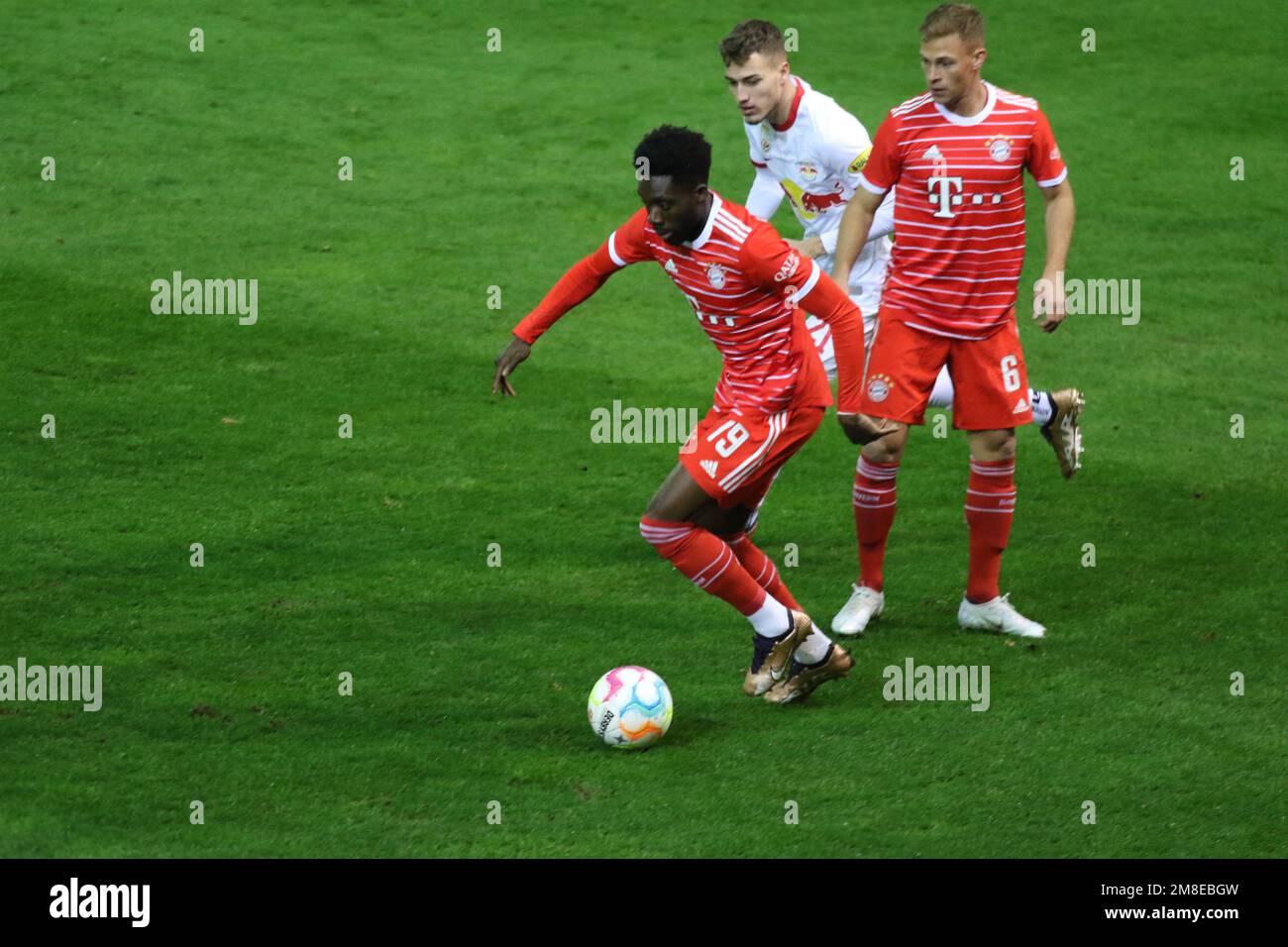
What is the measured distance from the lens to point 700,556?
6.46 m

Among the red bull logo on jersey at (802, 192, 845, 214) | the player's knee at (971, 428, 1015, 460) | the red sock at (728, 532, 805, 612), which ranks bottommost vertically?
the red sock at (728, 532, 805, 612)

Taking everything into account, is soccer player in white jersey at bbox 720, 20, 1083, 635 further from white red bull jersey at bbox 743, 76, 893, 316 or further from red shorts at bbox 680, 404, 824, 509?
red shorts at bbox 680, 404, 824, 509

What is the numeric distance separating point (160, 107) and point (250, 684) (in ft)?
30.1

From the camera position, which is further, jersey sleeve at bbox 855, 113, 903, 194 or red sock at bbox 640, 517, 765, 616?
jersey sleeve at bbox 855, 113, 903, 194

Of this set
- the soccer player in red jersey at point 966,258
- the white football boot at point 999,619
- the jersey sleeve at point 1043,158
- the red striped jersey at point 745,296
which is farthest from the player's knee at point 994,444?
the jersey sleeve at point 1043,158

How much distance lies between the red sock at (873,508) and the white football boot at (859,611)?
0.22 feet

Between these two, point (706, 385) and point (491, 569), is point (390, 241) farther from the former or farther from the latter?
point (491, 569)

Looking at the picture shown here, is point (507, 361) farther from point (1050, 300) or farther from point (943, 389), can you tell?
point (1050, 300)

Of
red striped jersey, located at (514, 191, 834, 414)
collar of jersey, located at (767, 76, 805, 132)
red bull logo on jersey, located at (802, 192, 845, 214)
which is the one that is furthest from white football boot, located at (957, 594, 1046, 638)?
collar of jersey, located at (767, 76, 805, 132)

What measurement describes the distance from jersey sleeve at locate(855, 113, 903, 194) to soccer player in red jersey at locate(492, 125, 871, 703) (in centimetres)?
82

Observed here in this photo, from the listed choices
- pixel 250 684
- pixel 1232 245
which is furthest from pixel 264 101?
pixel 250 684

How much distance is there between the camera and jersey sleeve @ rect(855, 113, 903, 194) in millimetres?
7082

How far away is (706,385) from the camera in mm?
10672

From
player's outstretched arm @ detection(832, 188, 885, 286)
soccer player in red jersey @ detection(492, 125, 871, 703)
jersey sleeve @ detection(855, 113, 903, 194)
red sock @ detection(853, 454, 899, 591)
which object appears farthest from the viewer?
red sock @ detection(853, 454, 899, 591)
